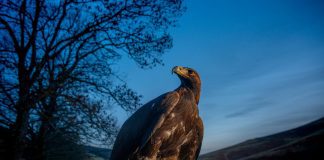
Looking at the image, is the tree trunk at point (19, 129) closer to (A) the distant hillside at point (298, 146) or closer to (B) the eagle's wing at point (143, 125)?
(B) the eagle's wing at point (143, 125)

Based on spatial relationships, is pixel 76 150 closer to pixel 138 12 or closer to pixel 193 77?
pixel 138 12

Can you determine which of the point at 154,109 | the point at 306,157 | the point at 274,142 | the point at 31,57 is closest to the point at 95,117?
the point at 31,57

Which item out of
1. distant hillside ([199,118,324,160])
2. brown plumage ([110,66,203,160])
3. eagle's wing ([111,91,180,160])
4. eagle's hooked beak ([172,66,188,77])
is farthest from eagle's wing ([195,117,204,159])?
distant hillside ([199,118,324,160])

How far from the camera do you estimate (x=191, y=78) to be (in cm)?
291

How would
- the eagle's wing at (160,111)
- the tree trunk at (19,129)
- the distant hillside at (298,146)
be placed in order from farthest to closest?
1. the tree trunk at (19,129)
2. the distant hillside at (298,146)
3. the eagle's wing at (160,111)

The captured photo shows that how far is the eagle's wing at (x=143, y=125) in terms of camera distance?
2.38 metres

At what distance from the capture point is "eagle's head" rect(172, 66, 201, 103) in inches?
114

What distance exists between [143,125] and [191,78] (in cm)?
95

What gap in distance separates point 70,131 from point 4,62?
3.92 meters

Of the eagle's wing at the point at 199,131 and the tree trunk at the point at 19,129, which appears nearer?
the eagle's wing at the point at 199,131

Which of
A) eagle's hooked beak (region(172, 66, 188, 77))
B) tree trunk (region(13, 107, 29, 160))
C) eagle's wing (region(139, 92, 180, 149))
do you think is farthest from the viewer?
tree trunk (region(13, 107, 29, 160))

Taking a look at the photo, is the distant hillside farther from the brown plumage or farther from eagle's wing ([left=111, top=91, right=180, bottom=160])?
Result: eagle's wing ([left=111, top=91, right=180, bottom=160])

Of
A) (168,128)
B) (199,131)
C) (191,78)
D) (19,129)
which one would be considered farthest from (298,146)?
(19,129)

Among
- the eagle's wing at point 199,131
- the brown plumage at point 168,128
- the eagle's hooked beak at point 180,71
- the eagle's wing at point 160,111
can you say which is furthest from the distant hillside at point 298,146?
the eagle's wing at point 160,111
